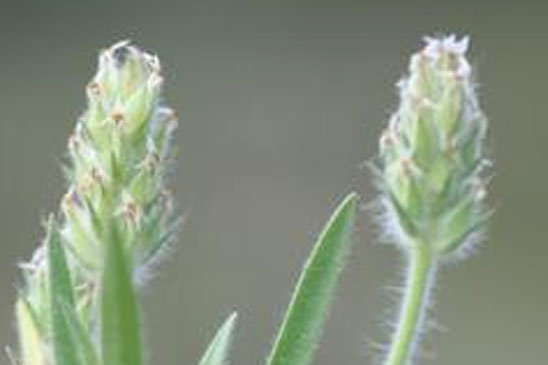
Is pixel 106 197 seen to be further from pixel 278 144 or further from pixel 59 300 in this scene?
pixel 278 144

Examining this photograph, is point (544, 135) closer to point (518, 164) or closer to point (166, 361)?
point (518, 164)

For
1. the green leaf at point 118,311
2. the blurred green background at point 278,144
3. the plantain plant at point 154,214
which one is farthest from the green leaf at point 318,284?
the blurred green background at point 278,144

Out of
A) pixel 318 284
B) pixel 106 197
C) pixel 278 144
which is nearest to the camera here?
pixel 106 197

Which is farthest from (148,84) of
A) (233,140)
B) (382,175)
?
(233,140)

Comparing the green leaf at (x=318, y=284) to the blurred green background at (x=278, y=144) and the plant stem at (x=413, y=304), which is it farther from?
the blurred green background at (x=278, y=144)

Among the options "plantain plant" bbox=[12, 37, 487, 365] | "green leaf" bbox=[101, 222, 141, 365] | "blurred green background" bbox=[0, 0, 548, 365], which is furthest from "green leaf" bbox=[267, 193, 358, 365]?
"blurred green background" bbox=[0, 0, 548, 365]

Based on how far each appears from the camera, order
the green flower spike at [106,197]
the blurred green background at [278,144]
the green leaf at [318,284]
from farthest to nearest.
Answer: the blurred green background at [278,144]
the green leaf at [318,284]
the green flower spike at [106,197]

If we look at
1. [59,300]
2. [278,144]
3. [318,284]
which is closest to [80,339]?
[59,300]
